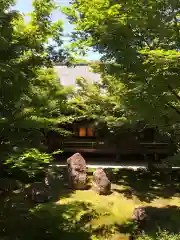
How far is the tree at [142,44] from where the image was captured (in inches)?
267

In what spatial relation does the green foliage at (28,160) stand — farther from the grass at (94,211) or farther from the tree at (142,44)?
the tree at (142,44)

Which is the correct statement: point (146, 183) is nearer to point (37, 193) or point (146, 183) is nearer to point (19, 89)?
point (37, 193)

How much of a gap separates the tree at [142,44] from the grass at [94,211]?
400 cm

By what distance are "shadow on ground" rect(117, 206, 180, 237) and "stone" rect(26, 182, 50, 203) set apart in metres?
3.48

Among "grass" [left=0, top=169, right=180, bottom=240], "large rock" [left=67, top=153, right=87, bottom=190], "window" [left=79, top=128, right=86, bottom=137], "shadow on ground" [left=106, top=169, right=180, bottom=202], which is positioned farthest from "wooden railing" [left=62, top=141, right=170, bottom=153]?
"large rock" [left=67, top=153, right=87, bottom=190]

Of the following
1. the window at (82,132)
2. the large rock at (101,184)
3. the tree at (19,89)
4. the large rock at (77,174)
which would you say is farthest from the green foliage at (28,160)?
the window at (82,132)

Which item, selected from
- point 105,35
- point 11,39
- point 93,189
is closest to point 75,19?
point 105,35

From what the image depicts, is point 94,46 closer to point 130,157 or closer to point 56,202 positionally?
point 56,202

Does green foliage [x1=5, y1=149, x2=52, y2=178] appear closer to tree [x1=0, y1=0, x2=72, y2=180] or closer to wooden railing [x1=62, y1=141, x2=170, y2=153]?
tree [x1=0, y1=0, x2=72, y2=180]

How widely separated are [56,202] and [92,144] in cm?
741

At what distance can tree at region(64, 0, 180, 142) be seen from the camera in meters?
6.78

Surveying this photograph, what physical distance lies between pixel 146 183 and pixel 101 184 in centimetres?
296

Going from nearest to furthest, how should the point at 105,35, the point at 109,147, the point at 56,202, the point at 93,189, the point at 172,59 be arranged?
1. the point at 172,59
2. the point at 105,35
3. the point at 56,202
4. the point at 93,189
5. the point at 109,147

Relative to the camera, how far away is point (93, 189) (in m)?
13.0
